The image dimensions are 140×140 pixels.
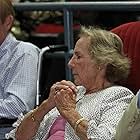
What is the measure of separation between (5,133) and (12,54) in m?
0.48

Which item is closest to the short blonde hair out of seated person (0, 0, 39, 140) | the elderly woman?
the elderly woman

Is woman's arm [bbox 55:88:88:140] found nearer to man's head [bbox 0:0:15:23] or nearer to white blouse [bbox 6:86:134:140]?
white blouse [bbox 6:86:134:140]

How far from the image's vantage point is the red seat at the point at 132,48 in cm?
271

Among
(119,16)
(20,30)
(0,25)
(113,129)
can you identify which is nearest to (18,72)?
(0,25)

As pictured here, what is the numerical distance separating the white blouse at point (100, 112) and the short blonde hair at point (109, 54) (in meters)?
0.07

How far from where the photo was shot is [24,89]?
290 centimetres

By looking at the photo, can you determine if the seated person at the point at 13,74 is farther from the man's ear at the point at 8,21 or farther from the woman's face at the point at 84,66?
the woman's face at the point at 84,66

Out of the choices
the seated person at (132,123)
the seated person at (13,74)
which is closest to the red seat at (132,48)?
the seated person at (13,74)

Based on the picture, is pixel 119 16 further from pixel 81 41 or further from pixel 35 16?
pixel 81 41

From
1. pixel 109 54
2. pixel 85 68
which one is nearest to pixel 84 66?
pixel 85 68

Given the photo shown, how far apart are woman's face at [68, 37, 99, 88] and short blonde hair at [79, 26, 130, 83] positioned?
0.03m

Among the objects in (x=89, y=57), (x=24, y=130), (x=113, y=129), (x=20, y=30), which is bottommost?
(x=20, y=30)

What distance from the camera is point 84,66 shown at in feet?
8.29

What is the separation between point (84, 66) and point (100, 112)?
0.25 meters
